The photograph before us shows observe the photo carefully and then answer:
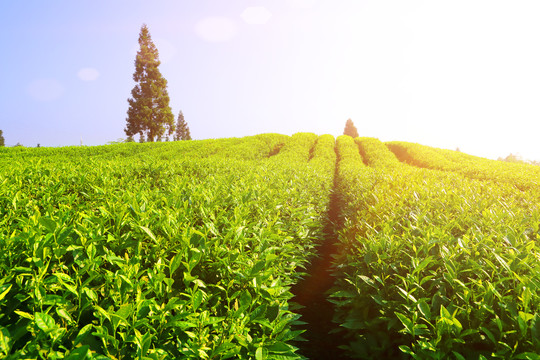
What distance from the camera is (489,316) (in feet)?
6.80

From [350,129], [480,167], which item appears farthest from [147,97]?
[350,129]

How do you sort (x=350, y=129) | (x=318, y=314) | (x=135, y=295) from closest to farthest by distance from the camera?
(x=135, y=295) < (x=318, y=314) < (x=350, y=129)

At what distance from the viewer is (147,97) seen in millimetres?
35094

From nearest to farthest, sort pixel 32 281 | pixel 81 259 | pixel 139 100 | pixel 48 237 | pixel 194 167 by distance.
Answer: pixel 32 281 → pixel 48 237 → pixel 81 259 → pixel 194 167 → pixel 139 100

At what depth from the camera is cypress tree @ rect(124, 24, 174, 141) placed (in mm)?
34875

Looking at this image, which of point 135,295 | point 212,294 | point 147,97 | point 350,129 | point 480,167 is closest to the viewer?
point 135,295

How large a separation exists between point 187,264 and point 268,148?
2616 cm

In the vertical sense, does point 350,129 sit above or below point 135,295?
above

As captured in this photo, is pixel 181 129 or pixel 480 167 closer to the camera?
pixel 480 167

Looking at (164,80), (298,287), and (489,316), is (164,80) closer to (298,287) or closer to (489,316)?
(298,287)

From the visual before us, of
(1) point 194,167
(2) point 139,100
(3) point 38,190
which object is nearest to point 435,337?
(3) point 38,190

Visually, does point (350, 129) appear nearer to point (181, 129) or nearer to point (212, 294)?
point (181, 129)

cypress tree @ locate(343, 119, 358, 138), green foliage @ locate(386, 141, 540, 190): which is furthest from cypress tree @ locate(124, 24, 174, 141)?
cypress tree @ locate(343, 119, 358, 138)

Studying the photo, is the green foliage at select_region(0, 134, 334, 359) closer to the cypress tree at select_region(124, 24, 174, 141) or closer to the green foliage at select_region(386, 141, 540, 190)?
the green foliage at select_region(386, 141, 540, 190)
